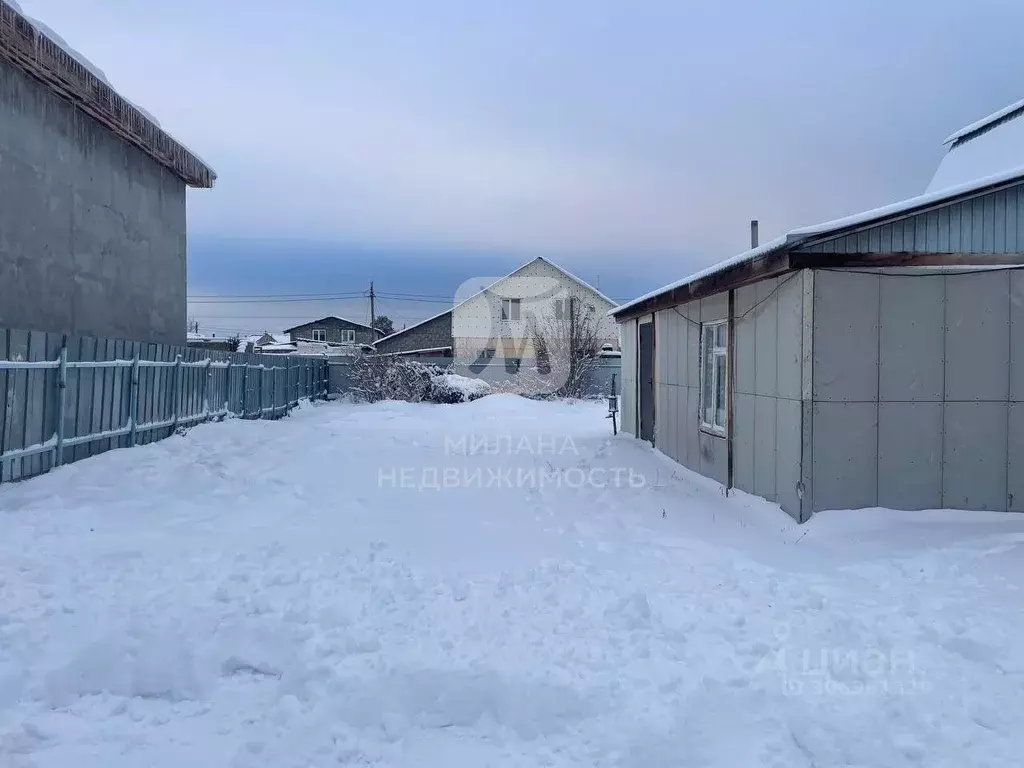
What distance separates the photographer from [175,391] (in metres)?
10.4

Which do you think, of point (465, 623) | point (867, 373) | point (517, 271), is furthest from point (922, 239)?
point (517, 271)

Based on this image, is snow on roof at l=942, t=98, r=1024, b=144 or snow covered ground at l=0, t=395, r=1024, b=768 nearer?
snow covered ground at l=0, t=395, r=1024, b=768

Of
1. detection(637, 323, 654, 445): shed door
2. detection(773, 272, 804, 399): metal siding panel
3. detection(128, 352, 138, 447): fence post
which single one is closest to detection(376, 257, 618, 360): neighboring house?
detection(637, 323, 654, 445): shed door

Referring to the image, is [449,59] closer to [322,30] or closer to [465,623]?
[322,30]

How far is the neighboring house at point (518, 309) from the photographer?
103ft

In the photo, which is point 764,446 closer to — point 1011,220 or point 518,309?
point 1011,220

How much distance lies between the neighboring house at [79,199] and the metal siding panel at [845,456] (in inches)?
354

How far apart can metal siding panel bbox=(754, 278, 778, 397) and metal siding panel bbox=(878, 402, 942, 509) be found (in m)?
1.06

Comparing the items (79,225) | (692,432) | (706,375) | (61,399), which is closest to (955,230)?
(706,375)

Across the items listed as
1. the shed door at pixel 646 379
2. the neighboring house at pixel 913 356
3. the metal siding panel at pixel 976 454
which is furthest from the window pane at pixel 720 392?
the shed door at pixel 646 379

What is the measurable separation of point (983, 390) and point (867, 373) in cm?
108

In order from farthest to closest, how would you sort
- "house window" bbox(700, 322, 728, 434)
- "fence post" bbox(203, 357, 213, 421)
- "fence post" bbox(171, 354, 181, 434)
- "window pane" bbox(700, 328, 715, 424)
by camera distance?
"fence post" bbox(203, 357, 213, 421)
"fence post" bbox(171, 354, 181, 434)
"window pane" bbox(700, 328, 715, 424)
"house window" bbox(700, 322, 728, 434)

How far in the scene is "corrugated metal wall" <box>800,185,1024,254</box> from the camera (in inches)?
242

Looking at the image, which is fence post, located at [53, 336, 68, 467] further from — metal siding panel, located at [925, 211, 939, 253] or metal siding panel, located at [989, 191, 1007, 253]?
metal siding panel, located at [989, 191, 1007, 253]
